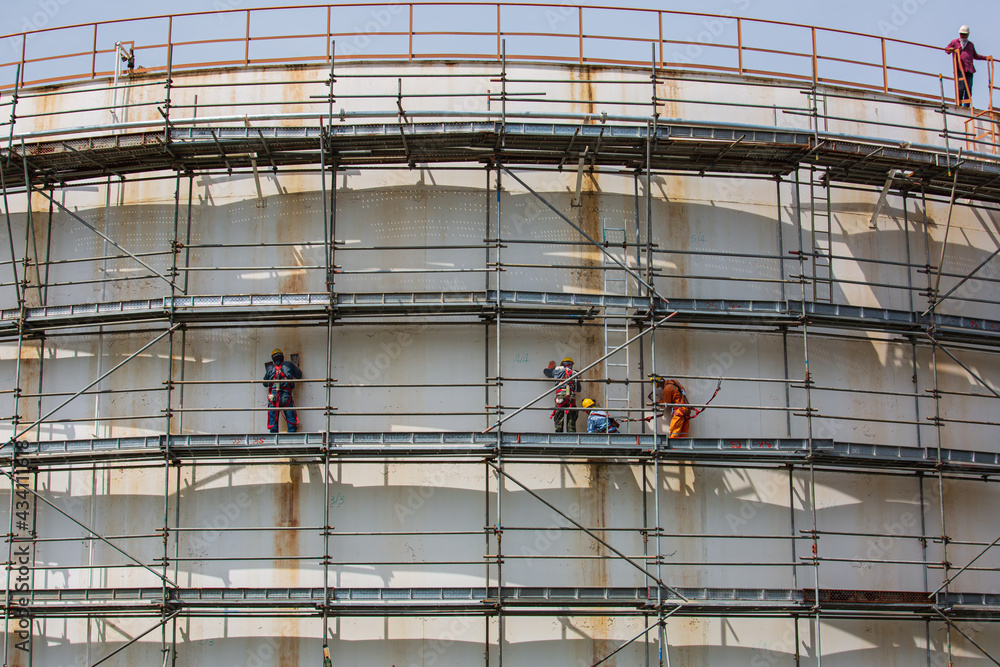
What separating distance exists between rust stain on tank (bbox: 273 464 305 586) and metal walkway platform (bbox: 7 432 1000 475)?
1.13 ft

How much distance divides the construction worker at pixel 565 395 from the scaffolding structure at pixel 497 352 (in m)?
0.32

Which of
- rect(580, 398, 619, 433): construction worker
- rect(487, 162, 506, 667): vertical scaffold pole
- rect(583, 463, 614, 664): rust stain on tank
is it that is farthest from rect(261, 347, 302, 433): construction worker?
rect(583, 463, 614, 664): rust stain on tank

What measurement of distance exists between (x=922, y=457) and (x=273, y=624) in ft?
31.2

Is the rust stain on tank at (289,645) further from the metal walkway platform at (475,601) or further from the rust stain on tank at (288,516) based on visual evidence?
the rust stain on tank at (288,516)

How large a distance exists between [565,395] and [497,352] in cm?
114

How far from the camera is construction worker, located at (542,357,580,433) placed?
42.9 feet

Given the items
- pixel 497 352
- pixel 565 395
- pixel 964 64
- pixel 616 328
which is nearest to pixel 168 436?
pixel 497 352

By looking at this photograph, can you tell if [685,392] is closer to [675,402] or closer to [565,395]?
[675,402]

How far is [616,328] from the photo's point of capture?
13.7m

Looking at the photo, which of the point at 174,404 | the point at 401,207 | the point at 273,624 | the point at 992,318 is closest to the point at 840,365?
the point at 992,318

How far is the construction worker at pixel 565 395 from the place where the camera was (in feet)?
42.9

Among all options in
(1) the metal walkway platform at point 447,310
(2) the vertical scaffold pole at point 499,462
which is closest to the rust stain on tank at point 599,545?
(2) the vertical scaffold pole at point 499,462

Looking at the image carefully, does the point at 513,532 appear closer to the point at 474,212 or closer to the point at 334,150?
the point at 474,212

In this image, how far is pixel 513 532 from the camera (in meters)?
13.0
